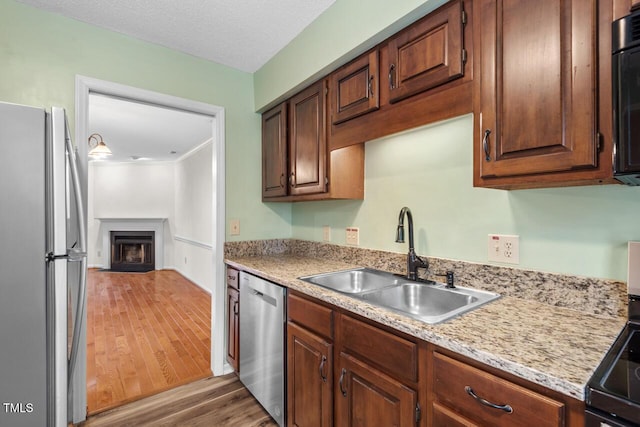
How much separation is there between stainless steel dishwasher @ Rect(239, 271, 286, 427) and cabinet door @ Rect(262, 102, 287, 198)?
736 millimetres

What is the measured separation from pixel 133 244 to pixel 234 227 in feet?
A: 17.8

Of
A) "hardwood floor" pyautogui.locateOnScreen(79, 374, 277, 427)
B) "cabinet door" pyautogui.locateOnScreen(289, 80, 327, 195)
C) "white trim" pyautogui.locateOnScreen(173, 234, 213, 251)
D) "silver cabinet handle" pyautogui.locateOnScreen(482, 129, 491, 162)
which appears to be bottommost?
"hardwood floor" pyautogui.locateOnScreen(79, 374, 277, 427)

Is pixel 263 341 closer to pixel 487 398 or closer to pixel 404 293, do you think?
pixel 404 293

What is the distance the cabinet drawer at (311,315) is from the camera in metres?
1.36

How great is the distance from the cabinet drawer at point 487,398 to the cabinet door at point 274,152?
165 centimetres

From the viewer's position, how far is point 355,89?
167 centimetres

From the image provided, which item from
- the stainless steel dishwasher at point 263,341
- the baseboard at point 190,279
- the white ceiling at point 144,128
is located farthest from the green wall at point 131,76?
the baseboard at point 190,279

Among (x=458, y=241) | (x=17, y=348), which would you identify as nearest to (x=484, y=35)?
(x=458, y=241)

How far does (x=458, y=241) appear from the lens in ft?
4.95

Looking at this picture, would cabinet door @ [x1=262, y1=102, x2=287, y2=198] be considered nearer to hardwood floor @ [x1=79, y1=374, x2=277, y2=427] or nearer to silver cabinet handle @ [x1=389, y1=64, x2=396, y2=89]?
silver cabinet handle @ [x1=389, y1=64, x2=396, y2=89]

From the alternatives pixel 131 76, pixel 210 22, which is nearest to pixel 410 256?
pixel 210 22

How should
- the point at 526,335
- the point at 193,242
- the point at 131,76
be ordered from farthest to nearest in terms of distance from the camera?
the point at 193,242 < the point at 131,76 < the point at 526,335

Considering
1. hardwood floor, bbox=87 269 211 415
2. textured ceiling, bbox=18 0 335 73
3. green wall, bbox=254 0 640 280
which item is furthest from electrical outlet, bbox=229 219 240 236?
textured ceiling, bbox=18 0 335 73

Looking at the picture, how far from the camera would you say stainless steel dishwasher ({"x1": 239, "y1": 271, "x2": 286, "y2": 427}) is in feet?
5.59
